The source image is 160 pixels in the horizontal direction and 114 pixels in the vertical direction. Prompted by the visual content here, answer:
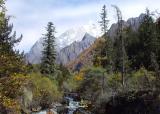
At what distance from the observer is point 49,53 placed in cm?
9300

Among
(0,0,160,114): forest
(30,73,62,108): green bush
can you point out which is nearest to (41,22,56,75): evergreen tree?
(0,0,160,114): forest

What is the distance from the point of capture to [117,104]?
139 feet

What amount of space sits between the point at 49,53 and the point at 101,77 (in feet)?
76.7

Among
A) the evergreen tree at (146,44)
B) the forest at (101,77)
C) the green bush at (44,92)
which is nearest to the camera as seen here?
the forest at (101,77)

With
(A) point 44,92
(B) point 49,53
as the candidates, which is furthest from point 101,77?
(B) point 49,53

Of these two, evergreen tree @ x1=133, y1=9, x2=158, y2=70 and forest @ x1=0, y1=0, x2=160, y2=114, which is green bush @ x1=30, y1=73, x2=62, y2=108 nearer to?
forest @ x1=0, y1=0, x2=160, y2=114

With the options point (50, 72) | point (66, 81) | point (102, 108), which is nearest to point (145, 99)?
point (102, 108)

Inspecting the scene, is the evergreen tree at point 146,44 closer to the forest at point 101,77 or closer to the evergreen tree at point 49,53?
the forest at point 101,77

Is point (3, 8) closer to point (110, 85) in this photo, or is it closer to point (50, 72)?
point (110, 85)

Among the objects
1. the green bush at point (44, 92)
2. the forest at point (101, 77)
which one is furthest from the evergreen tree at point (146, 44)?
the green bush at point (44, 92)

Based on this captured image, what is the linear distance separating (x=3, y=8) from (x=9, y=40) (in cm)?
2790

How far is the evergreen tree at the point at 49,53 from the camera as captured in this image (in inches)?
3558

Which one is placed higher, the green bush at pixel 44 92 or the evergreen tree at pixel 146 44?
the evergreen tree at pixel 146 44

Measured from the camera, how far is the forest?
30.8 m
